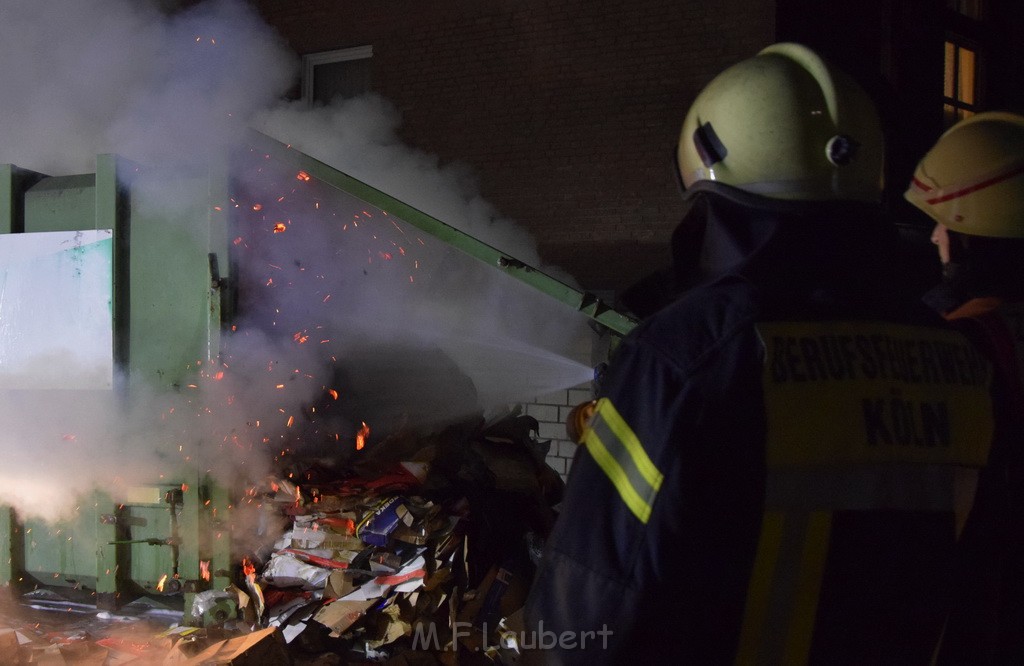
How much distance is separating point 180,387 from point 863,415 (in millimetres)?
3012

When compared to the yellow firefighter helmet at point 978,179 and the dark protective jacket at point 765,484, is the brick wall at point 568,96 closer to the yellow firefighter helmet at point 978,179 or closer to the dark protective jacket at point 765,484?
the yellow firefighter helmet at point 978,179

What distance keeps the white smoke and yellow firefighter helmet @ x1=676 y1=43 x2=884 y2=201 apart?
2.56 meters

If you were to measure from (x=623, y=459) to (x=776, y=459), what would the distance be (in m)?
0.24

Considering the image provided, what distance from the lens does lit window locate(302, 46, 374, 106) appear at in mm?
8062

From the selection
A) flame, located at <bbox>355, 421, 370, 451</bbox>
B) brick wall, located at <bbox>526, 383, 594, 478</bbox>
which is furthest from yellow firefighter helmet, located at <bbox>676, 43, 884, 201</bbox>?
brick wall, located at <bbox>526, 383, 594, 478</bbox>

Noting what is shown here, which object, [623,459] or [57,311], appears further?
[57,311]

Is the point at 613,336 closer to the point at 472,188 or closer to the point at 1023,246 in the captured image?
the point at 1023,246

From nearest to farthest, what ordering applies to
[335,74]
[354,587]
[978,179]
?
[978,179]
[354,587]
[335,74]

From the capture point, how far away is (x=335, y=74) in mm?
8188

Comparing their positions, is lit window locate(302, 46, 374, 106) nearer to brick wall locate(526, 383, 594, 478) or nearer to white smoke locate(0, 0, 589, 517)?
white smoke locate(0, 0, 589, 517)

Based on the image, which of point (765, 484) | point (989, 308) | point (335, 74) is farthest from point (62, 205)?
point (335, 74)

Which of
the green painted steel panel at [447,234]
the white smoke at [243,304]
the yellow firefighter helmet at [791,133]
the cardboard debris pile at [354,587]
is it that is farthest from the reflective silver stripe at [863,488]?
the white smoke at [243,304]

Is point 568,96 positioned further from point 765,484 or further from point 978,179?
point 765,484

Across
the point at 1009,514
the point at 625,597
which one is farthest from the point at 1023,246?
the point at 625,597
